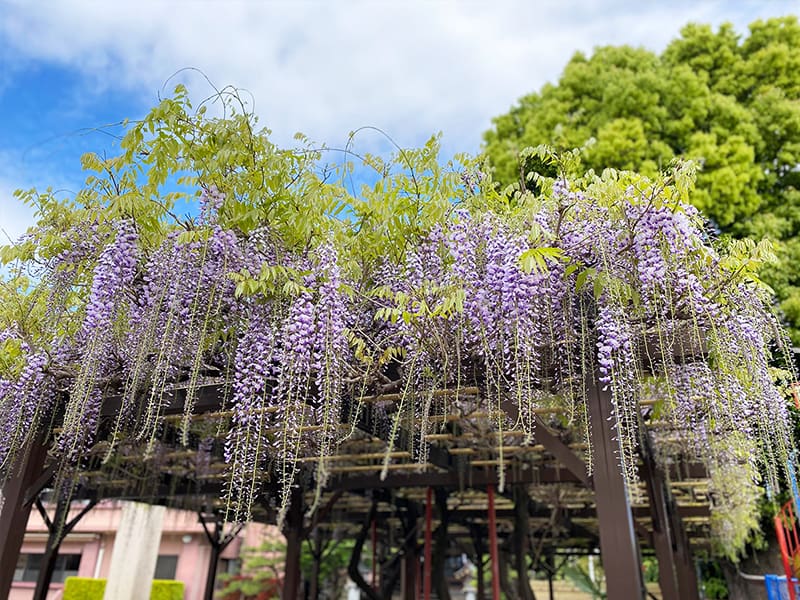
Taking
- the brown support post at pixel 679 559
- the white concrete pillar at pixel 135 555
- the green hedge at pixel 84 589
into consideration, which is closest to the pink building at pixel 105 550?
the white concrete pillar at pixel 135 555

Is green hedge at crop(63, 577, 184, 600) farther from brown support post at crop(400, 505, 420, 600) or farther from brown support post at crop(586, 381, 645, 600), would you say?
brown support post at crop(586, 381, 645, 600)

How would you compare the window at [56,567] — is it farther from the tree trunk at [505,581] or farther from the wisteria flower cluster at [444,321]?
the wisteria flower cluster at [444,321]

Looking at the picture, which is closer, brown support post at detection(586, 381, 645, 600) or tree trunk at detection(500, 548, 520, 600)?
brown support post at detection(586, 381, 645, 600)

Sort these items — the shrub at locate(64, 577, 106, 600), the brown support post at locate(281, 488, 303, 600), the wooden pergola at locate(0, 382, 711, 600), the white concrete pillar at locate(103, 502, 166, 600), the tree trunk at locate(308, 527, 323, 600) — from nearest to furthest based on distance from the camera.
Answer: the wooden pergola at locate(0, 382, 711, 600) → the brown support post at locate(281, 488, 303, 600) → the tree trunk at locate(308, 527, 323, 600) → the white concrete pillar at locate(103, 502, 166, 600) → the shrub at locate(64, 577, 106, 600)

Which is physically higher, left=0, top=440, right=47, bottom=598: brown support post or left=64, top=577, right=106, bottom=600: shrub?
left=0, top=440, right=47, bottom=598: brown support post

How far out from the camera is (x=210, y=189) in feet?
11.1

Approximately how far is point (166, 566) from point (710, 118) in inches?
520

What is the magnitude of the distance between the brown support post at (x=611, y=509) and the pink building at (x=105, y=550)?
36.2 ft

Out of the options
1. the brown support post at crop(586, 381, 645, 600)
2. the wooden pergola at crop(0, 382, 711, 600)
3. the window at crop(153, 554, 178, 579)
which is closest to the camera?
the brown support post at crop(586, 381, 645, 600)

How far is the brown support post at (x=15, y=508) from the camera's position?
3824mm

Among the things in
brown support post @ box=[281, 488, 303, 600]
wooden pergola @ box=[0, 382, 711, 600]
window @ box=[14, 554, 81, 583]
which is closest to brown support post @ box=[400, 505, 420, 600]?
wooden pergola @ box=[0, 382, 711, 600]

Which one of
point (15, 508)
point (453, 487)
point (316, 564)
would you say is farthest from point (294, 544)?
point (316, 564)

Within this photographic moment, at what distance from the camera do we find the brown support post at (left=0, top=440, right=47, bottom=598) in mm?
3824

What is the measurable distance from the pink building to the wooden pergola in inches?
171
